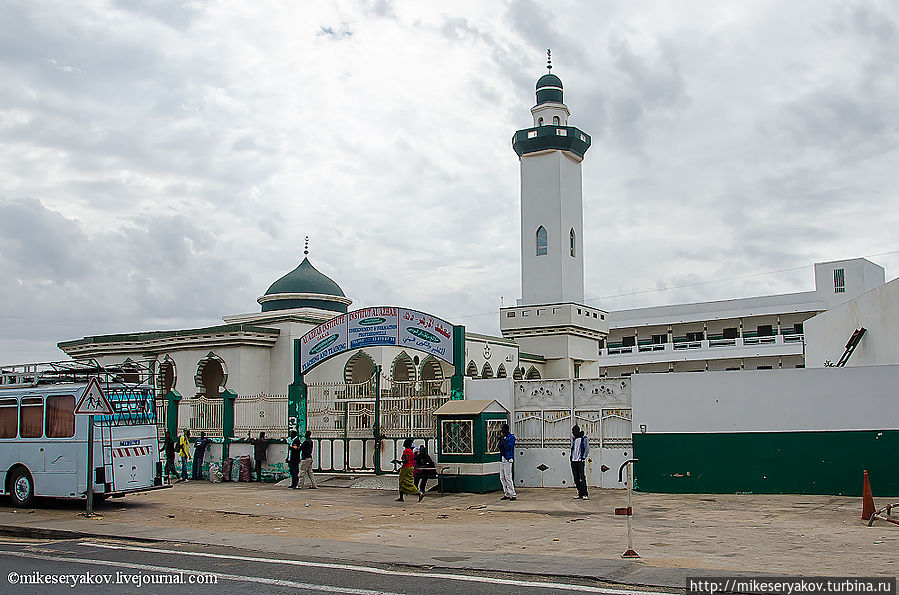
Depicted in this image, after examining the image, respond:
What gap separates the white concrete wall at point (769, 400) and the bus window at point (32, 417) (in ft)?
39.9

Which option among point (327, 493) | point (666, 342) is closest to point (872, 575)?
point (327, 493)

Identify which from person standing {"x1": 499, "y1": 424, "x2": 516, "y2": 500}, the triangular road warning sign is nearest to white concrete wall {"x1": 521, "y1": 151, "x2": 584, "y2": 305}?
person standing {"x1": 499, "y1": 424, "x2": 516, "y2": 500}

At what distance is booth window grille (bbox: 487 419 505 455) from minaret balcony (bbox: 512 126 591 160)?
22920 millimetres

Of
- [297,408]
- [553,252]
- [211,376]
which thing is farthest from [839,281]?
[297,408]

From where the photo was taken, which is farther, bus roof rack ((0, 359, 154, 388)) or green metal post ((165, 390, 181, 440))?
green metal post ((165, 390, 181, 440))

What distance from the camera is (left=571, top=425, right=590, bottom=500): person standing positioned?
712 inches

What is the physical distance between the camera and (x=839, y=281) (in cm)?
5412

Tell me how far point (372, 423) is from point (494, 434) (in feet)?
13.5

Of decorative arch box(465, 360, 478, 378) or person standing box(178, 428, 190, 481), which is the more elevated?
decorative arch box(465, 360, 478, 378)

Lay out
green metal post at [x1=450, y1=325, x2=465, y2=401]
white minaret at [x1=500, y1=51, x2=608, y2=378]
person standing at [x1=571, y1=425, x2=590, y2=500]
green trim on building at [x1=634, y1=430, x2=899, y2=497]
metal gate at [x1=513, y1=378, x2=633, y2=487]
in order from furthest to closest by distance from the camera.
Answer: white minaret at [x1=500, y1=51, x2=608, y2=378] < green metal post at [x1=450, y1=325, x2=465, y2=401] < metal gate at [x1=513, y1=378, x2=633, y2=487] < person standing at [x1=571, y1=425, x2=590, y2=500] < green trim on building at [x1=634, y1=430, x2=899, y2=497]

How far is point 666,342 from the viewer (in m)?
59.2

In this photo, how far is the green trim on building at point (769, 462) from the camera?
677 inches

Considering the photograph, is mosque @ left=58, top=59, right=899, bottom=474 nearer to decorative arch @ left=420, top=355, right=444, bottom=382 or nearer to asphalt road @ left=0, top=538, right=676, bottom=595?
decorative arch @ left=420, top=355, right=444, bottom=382

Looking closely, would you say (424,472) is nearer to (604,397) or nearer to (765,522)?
(604,397)
